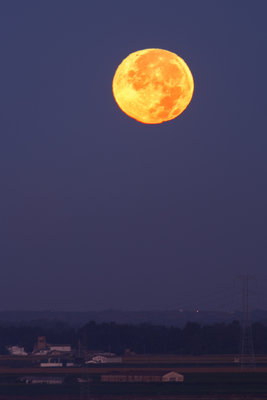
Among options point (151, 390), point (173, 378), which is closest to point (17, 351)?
point (173, 378)

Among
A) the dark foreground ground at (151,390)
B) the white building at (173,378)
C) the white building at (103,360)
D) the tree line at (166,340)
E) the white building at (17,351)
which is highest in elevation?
the tree line at (166,340)

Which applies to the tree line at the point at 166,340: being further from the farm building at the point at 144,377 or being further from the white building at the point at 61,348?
the farm building at the point at 144,377

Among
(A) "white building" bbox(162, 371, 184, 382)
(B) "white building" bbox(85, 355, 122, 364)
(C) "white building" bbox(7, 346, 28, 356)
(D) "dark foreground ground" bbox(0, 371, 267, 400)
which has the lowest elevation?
(D) "dark foreground ground" bbox(0, 371, 267, 400)

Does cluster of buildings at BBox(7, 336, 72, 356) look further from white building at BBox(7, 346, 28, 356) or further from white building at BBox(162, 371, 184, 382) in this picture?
white building at BBox(162, 371, 184, 382)

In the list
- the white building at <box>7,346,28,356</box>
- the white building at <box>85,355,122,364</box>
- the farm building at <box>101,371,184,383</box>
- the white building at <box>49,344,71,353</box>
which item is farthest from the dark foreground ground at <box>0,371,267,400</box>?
the white building at <box>7,346,28,356</box>

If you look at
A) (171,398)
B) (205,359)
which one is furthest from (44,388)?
(205,359)

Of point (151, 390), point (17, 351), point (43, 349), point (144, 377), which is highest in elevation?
point (43, 349)

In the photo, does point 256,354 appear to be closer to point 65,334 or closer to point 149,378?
point 65,334

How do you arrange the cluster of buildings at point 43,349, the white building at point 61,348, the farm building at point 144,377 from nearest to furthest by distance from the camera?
the farm building at point 144,377 → the cluster of buildings at point 43,349 → the white building at point 61,348

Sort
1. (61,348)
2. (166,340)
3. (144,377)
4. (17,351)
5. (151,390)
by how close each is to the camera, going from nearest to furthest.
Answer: (151,390)
(144,377)
(61,348)
(166,340)
(17,351)

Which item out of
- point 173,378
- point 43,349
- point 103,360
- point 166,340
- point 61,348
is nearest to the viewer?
point 173,378

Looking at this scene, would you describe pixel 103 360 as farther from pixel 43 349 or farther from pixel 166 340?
pixel 166 340

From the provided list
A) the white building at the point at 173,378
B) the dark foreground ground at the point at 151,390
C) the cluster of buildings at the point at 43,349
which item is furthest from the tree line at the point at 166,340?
the dark foreground ground at the point at 151,390
